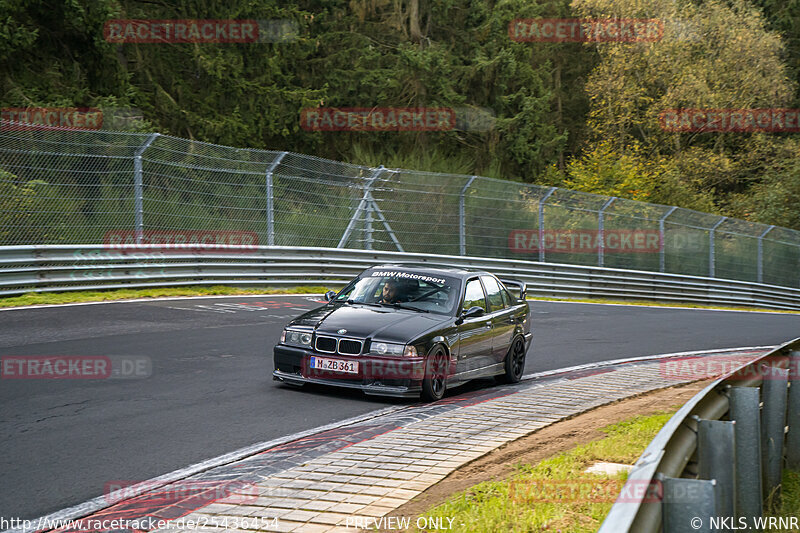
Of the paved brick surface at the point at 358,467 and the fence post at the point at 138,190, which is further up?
the fence post at the point at 138,190

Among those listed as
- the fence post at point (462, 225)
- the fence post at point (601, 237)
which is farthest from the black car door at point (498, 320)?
the fence post at point (601, 237)

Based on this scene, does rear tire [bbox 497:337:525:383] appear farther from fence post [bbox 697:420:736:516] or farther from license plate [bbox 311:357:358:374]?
fence post [bbox 697:420:736:516]

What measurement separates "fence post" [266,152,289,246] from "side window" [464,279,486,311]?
956cm

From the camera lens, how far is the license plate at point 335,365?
349 inches

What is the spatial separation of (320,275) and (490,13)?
85.7 ft

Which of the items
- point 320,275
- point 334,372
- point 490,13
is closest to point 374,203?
point 320,275

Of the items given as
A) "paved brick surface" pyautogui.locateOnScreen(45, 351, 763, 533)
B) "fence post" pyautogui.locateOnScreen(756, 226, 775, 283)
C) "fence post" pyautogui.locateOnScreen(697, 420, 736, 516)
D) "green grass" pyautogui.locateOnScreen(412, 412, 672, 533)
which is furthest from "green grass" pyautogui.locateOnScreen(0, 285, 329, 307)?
"fence post" pyautogui.locateOnScreen(756, 226, 775, 283)

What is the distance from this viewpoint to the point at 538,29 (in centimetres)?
4634

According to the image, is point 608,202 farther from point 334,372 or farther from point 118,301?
point 334,372

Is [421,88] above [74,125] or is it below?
above

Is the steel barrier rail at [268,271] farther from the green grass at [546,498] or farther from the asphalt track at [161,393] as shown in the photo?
the green grass at [546,498]

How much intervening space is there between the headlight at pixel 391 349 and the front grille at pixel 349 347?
0.13 m

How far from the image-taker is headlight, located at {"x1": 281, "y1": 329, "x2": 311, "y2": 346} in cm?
912

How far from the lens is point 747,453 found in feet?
16.7
